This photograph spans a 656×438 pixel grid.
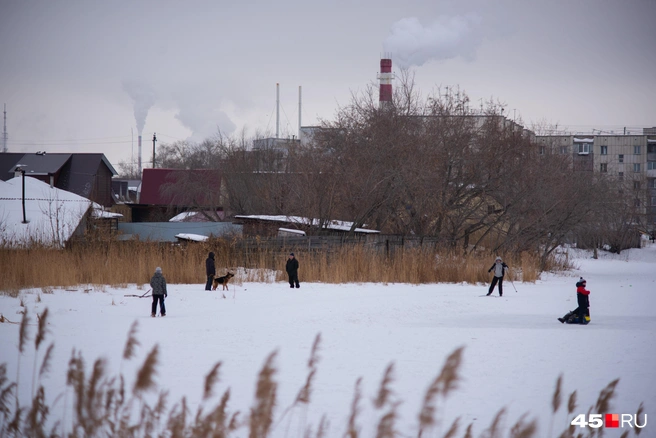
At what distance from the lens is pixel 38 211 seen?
113ft

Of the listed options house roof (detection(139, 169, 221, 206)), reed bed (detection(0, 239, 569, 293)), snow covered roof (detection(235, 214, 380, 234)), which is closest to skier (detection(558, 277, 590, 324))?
reed bed (detection(0, 239, 569, 293))

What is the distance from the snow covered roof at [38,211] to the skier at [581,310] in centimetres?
1986

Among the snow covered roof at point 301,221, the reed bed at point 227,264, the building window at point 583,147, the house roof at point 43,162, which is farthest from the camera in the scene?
the building window at point 583,147

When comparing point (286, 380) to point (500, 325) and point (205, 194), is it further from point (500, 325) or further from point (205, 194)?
point (205, 194)

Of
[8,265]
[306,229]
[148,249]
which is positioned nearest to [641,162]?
[306,229]

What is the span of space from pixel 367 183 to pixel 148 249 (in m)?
14.4

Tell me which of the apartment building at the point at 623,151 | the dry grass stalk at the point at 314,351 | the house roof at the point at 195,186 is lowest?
the dry grass stalk at the point at 314,351

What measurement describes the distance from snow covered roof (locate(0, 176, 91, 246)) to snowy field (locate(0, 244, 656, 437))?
10.1 metres

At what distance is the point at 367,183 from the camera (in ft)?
124

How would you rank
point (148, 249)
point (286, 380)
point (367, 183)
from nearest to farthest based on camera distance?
point (286, 380)
point (148, 249)
point (367, 183)

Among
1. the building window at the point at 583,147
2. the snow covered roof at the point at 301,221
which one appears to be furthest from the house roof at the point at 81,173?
the building window at the point at 583,147

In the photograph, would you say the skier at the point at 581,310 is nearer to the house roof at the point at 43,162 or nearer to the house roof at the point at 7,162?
the house roof at the point at 43,162

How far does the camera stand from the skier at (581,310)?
53.9 ft

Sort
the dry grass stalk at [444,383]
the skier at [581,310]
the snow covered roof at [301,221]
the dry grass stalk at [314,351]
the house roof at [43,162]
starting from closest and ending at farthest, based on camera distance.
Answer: the dry grass stalk at [444,383] < the dry grass stalk at [314,351] < the skier at [581,310] < the snow covered roof at [301,221] < the house roof at [43,162]
